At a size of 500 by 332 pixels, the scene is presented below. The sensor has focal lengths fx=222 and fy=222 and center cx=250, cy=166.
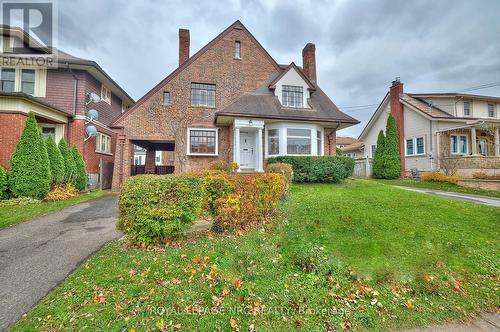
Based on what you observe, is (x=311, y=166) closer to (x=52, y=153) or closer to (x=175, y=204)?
(x=175, y=204)

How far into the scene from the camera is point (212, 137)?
15320mm

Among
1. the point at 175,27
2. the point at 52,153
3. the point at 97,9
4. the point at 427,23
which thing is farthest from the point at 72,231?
the point at 427,23

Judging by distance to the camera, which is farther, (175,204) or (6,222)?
(6,222)

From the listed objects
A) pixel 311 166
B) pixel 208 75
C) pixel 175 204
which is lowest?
pixel 175 204

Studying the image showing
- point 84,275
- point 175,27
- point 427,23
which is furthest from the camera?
point 175,27

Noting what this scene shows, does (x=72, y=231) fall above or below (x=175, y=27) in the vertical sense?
below

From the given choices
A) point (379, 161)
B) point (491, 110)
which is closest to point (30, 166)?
point (379, 161)

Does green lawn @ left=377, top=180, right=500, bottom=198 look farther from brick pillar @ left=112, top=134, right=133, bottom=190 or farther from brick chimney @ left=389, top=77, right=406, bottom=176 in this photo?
brick pillar @ left=112, top=134, right=133, bottom=190

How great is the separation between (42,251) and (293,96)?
576 inches

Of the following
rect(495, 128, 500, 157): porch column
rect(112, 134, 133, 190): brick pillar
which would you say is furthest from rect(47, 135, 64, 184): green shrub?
rect(495, 128, 500, 157): porch column

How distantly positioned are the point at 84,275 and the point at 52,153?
10.0 meters

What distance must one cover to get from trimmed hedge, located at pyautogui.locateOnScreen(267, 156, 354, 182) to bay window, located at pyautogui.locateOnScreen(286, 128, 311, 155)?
208cm

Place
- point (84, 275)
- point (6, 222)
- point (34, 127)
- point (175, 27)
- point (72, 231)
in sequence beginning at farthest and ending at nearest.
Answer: point (175, 27)
point (34, 127)
point (6, 222)
point (72, 231)
point (84, 275)

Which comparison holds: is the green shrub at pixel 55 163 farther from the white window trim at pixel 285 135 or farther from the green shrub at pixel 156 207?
the white window trim at pixel 285 135
